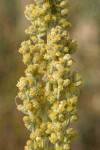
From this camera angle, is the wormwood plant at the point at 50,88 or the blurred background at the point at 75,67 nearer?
the wormwood plant at the point at 50,88

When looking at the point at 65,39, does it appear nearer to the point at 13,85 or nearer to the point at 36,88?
the point at 36,88

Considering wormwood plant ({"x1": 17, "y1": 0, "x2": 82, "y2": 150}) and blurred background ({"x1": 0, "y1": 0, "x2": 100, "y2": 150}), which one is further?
blurred background ({"x1": 0, "y1": 0, "x2": 100, "y2": 150})

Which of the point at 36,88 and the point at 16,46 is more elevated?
the point at 16,46

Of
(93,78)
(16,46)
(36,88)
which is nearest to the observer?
(36,88)

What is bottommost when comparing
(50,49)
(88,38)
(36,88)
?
(36,88)

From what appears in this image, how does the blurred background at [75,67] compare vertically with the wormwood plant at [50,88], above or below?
above

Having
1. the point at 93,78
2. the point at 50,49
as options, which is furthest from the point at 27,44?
the point at 93,78
